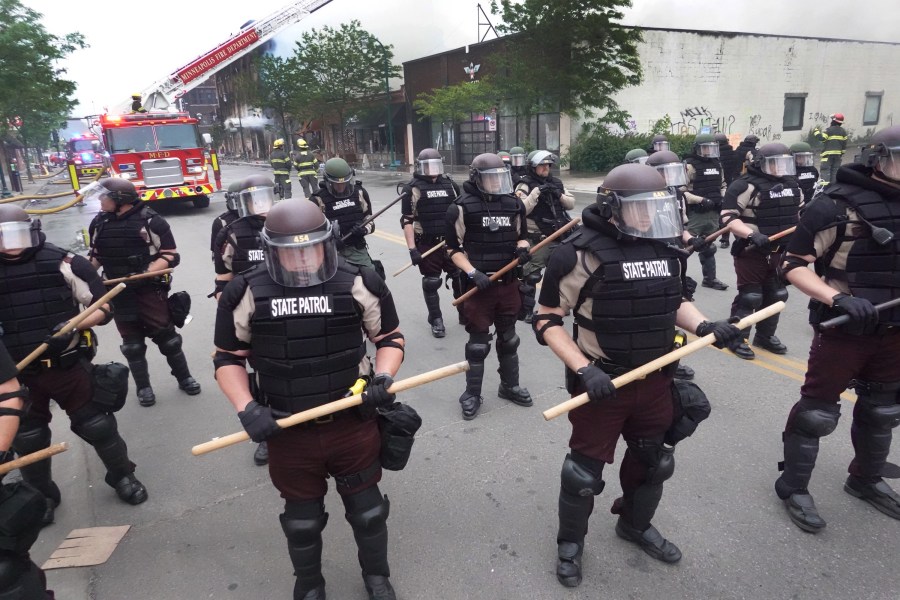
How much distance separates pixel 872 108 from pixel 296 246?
130 ft

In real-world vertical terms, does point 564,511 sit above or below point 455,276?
below

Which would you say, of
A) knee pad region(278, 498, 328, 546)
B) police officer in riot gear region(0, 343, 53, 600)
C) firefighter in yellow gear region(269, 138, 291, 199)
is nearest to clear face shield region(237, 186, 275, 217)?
police officer in riot gear region(0, 343, 53, 600)

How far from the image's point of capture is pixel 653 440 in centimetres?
287

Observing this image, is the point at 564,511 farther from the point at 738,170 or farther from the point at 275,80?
the point at 275,80

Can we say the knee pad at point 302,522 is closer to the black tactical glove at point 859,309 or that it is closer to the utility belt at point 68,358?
the utility belt at point 68,358

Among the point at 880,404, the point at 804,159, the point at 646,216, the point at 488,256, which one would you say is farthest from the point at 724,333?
the point at 804,159

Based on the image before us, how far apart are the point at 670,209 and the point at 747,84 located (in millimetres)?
29519

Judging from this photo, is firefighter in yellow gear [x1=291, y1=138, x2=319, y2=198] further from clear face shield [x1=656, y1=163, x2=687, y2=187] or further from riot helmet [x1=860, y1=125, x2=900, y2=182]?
riot helmet [x1=860, y1=125, x2=900, y2=182]

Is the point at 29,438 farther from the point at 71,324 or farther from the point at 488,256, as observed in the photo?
the point at 488,256

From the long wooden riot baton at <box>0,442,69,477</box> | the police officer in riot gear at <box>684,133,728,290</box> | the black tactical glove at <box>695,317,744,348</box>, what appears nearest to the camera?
the long wooden riot baton at <box>0,442,69,477</box>

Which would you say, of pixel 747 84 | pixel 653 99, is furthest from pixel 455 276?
pixel 747 84

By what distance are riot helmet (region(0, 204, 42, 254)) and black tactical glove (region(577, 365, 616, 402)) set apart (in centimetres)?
318

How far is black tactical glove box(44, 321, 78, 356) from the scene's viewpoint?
3.33 meters

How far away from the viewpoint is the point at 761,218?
219 inches
